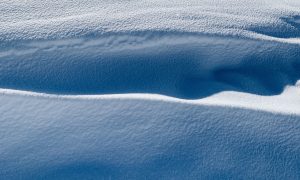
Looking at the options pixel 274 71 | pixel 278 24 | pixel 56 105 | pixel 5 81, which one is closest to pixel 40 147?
pixel 56 105

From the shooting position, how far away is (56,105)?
1.08 metres

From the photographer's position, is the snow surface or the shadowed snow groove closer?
the snow surface

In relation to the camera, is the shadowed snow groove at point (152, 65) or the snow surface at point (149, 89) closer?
the snow surface at point (149, 89)

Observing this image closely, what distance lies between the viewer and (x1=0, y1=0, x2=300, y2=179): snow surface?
101 centimetres

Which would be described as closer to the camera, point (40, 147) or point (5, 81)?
point (40, 147)

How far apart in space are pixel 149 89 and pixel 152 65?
0.29 feet

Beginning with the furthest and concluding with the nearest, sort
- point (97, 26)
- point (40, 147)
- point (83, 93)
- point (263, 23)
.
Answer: point (263, 23) < point (97, 26) < point (83, 93) < point (40, 147)

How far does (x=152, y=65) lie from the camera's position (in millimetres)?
1214

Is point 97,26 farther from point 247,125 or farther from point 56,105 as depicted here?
point 247,125

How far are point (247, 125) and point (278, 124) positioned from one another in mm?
78

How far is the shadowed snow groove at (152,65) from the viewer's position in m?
1.16

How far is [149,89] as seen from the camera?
116cm

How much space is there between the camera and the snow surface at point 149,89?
3.31ft

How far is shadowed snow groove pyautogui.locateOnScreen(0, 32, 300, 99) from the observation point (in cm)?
116
